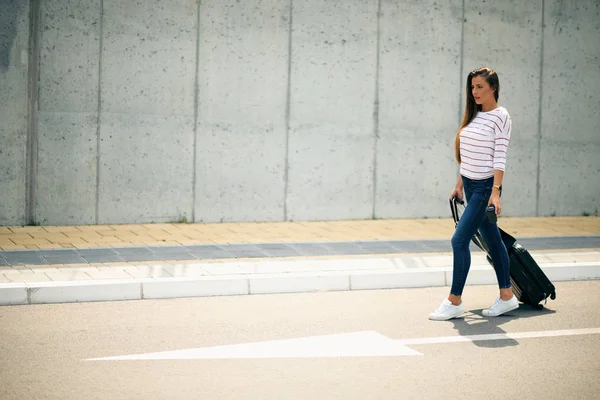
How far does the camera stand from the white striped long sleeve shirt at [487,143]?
676 cm

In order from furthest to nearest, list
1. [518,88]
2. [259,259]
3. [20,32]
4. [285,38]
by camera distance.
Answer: [518,88] → [285,38] → [20,32] → [259,259]

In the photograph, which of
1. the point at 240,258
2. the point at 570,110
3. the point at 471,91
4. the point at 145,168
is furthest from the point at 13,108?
the point at 570,110

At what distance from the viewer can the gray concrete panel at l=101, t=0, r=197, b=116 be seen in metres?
11.2

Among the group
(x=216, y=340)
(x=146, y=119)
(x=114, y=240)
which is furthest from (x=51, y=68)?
(x=216, y=340)

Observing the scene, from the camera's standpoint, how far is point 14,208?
1095cm

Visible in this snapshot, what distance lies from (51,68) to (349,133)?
12.7 feet

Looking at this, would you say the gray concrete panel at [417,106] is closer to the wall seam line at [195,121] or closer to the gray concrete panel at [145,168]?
the wall seam line at [195,121]

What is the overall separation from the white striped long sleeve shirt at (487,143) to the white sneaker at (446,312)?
0.98 metres

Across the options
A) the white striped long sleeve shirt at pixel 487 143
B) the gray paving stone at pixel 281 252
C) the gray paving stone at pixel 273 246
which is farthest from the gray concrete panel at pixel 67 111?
the white striped long sleeve shirt at pixel 487 143

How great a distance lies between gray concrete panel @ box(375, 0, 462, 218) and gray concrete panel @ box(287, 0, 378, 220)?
0.64ft

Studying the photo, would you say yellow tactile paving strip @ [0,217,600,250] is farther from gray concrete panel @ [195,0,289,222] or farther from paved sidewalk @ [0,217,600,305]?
gray concrete panel @ [195,0,289,222]

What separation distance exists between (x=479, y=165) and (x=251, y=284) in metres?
2.31

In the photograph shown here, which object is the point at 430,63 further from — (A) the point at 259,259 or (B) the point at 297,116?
(A) the point at 259,259

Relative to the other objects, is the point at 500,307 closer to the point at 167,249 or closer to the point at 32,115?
the point at 167,249
